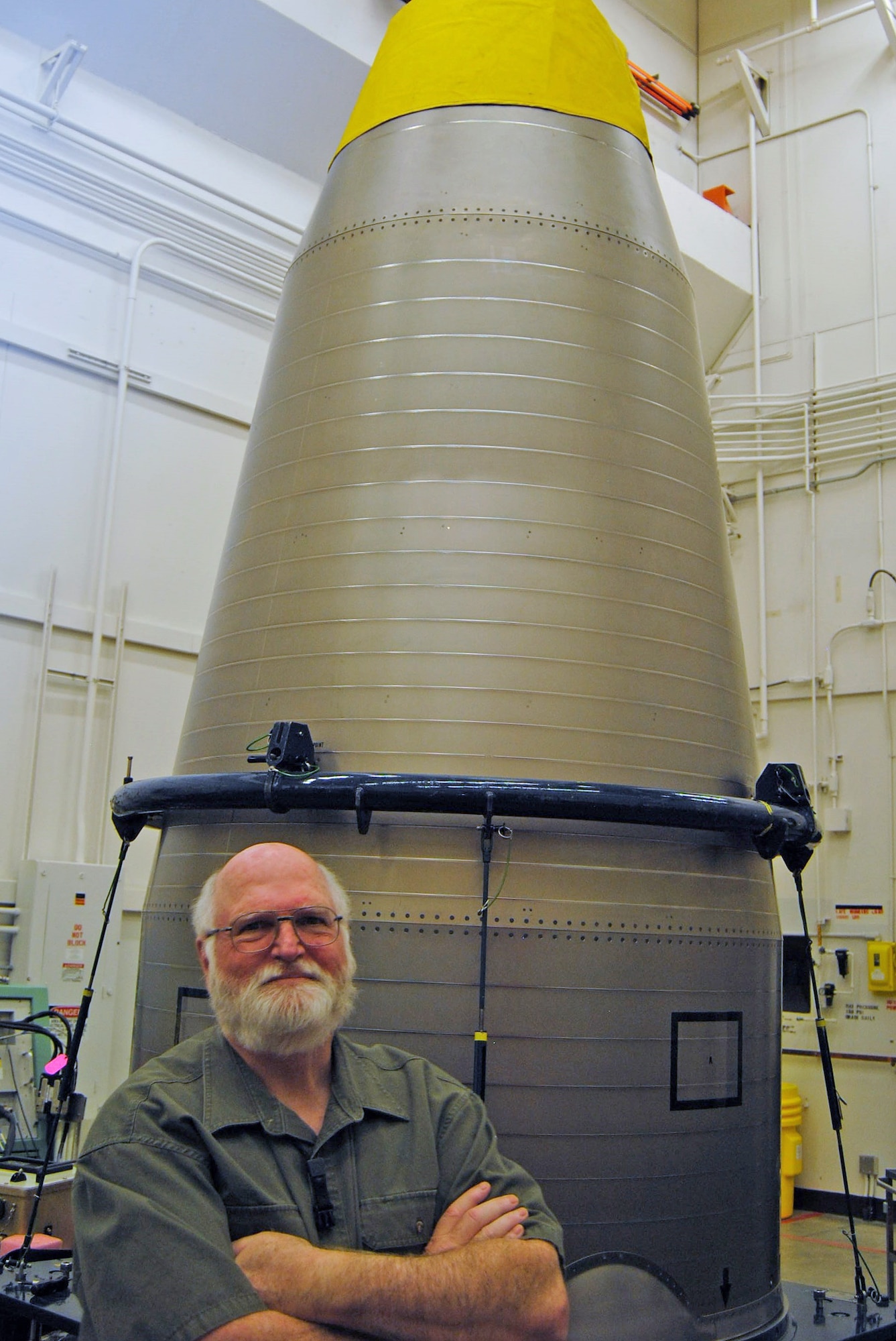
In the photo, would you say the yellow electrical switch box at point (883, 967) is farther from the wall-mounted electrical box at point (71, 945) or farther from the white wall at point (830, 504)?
the wall-mounted electrical box at point (71, 945)

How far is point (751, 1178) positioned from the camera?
3783mm

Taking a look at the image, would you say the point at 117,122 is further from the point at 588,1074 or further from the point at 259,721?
the point at 588,1074

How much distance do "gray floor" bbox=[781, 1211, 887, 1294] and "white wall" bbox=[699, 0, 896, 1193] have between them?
386 mm

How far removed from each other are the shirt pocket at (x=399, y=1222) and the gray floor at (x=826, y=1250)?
16.1 feet

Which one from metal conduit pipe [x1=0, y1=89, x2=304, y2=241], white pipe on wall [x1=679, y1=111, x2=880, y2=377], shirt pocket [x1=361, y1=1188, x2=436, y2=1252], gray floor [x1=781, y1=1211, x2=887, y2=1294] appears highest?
white pipe on wall [x1=679, y1=111, x2=880, y2=377]

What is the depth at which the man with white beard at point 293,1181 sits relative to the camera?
6.30ft

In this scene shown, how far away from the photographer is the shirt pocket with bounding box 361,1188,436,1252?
84.4 inches

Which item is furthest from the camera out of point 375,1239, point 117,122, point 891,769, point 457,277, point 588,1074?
point 891,769

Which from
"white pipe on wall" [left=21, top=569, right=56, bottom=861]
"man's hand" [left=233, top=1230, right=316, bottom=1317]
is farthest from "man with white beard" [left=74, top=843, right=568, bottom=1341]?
"white pipe on wall" [left=21, top=569, right=56, bottom=861]

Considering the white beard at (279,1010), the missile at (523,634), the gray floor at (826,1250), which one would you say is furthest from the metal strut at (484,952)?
the gray floor at (826,1250)

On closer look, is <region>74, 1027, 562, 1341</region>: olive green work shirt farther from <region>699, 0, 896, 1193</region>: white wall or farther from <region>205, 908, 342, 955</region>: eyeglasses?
<region>699, 0, 896, 1193</region>: white wall

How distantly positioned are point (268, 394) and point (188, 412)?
369 cm

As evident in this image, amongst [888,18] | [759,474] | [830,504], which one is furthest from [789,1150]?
[888,18]

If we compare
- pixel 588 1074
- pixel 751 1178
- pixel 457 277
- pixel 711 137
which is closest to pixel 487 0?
pixel 457 277
